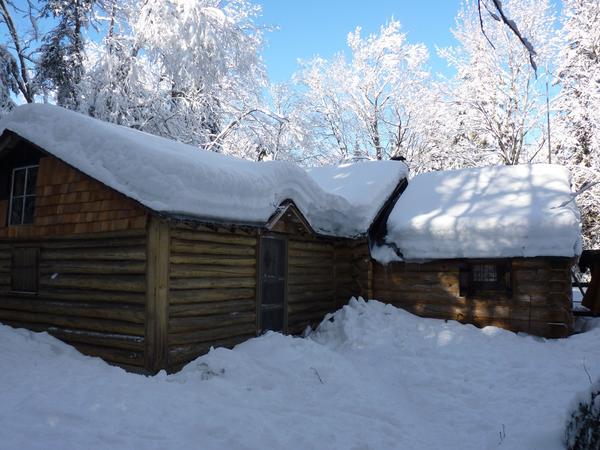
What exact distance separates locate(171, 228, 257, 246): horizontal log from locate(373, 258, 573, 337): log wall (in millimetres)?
4334

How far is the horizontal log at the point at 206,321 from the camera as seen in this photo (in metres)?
7.94

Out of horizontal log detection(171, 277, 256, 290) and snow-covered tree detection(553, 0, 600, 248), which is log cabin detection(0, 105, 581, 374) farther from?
snow-covered tree detection(553, 0, 600, 248)

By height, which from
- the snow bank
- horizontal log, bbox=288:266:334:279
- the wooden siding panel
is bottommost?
horizontal log, bbox=288:266:334:279

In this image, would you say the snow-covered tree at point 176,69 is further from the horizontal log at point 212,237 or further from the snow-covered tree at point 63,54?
the horizontal log at point 212,237

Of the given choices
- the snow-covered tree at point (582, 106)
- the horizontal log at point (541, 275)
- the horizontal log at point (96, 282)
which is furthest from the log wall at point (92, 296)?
the snow-covered tree at point (582, 106)

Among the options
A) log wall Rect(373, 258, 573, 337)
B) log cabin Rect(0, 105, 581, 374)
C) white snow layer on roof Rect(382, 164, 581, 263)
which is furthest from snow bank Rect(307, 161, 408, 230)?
log wall Rect(373, 258, 573, 337)

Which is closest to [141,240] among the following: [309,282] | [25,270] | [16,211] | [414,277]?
[25,270]

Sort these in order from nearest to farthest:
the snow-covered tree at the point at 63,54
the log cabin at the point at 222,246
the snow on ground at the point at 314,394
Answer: the snow on ground at the point at 314,394
the log cabin at the point at 222,246
the snow-covered tree at the point at 63,54

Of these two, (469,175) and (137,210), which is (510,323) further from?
(137,210)

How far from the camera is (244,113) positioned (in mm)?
22688

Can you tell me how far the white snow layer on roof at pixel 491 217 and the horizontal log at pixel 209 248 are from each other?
4.37 metres

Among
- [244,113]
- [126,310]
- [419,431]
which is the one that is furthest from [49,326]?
[244,113]

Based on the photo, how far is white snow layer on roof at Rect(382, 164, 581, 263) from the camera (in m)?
10.6

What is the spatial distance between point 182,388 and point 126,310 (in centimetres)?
193
